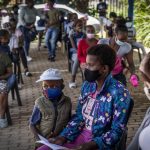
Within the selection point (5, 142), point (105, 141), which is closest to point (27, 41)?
point (5, 142)

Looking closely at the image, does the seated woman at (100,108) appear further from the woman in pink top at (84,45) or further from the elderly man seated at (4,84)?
the woman in pink top at (84,45)

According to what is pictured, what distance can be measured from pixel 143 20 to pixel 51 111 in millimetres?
11098

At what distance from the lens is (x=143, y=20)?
14.9m

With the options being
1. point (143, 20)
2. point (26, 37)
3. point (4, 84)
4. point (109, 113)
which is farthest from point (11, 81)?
point (143, 20)

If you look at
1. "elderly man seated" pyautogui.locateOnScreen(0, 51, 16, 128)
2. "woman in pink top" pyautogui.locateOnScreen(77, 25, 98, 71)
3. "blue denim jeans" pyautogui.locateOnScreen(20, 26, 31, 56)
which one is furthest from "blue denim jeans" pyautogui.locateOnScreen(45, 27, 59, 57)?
"elderly man seated" pyautogui.locateOnScreen(0, 51, 16, 128)

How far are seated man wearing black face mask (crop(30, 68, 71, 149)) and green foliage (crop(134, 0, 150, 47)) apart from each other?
386 inches

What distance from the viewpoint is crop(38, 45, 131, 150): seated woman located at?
3476 millimetres

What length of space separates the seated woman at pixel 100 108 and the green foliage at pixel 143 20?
33.7 ft

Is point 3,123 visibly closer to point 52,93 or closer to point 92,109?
point 52,93

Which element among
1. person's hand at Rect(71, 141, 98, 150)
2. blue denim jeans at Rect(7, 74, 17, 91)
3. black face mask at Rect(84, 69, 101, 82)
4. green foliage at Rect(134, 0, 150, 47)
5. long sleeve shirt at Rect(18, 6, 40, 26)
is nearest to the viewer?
person's hand at Rect(71, 141, 98, 150)

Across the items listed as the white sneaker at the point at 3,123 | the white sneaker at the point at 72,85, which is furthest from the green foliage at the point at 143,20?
the white sneaker at the point at 3,123

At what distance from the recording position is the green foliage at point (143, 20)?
46.2 ft

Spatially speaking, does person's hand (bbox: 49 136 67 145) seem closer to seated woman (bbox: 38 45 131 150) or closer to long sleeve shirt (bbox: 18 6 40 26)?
seated woman (bbox: 38 45 131 150)

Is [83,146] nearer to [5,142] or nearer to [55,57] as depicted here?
[5,142]
